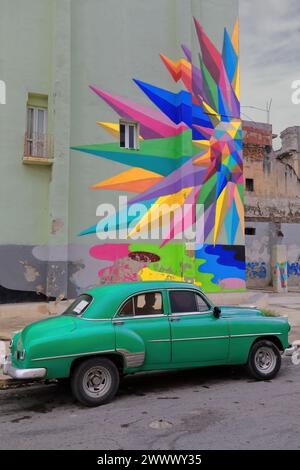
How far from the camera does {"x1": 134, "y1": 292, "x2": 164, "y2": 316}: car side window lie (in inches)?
252

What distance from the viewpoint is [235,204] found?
16.8 metres

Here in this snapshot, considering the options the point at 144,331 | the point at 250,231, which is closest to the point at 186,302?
the point at 144,331

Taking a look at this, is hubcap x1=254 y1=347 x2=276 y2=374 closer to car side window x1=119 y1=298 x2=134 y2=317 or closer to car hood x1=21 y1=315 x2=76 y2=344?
car side window x1=119 y1=298 x2=134 y2=317

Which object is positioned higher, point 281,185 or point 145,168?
point 281,185

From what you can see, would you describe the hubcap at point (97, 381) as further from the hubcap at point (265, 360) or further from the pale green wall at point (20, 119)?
the pale green wall at point (20, 119)

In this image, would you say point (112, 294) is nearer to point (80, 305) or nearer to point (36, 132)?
point (80, 305)

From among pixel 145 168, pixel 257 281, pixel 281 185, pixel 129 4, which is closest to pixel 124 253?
pixel 145 168

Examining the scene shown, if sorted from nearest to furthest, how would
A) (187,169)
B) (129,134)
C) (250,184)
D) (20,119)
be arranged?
(20,119) < (129,134) < (187,169) < (250,184)

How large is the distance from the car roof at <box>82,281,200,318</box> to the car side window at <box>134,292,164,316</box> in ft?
0.32

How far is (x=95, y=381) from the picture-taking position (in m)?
5.87

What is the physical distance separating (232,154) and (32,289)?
29.9 feet

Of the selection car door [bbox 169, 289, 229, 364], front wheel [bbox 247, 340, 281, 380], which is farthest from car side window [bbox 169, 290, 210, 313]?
front wheel [bbox 247, 340, 281, 380]

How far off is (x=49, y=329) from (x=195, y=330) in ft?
7.08
